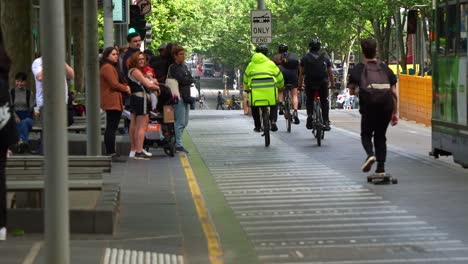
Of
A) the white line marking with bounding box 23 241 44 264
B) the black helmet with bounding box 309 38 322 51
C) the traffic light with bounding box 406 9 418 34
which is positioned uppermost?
the traffic light with bounding box 406 9 418 34

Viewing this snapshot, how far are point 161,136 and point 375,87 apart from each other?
4956 mm

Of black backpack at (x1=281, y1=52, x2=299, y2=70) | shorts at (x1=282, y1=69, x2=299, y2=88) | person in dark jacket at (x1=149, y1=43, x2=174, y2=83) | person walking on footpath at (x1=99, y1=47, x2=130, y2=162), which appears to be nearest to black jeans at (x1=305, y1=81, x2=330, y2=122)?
person in dark jacket at (x1=149, y1=43, x2=174, y2=83)

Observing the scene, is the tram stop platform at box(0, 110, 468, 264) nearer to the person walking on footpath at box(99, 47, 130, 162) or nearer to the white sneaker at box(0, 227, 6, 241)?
the white sneaker at box(0, 227, 6, 241)

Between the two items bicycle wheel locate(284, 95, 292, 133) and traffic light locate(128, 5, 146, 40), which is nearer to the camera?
bicycle wheel locate(284, 95, 292, 133)

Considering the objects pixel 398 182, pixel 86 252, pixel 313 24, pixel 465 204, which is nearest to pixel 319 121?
pixel 398 182

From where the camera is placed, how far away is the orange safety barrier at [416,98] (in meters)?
27.3

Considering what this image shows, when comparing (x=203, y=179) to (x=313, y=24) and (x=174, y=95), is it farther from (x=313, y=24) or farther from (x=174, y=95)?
(x=313, y=24)

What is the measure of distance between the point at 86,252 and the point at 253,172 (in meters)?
6.95

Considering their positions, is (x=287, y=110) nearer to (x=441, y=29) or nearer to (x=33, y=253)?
(x=441, y=29)

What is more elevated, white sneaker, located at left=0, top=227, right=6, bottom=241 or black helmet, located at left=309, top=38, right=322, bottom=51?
black helmet, located at left=309, top=38, right=322, bottom=51

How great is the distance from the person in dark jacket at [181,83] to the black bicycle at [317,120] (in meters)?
2.32

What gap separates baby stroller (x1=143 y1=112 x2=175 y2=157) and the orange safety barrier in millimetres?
10190

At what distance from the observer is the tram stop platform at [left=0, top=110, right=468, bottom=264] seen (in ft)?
29.3

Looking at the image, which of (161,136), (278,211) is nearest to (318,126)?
(161,136)
